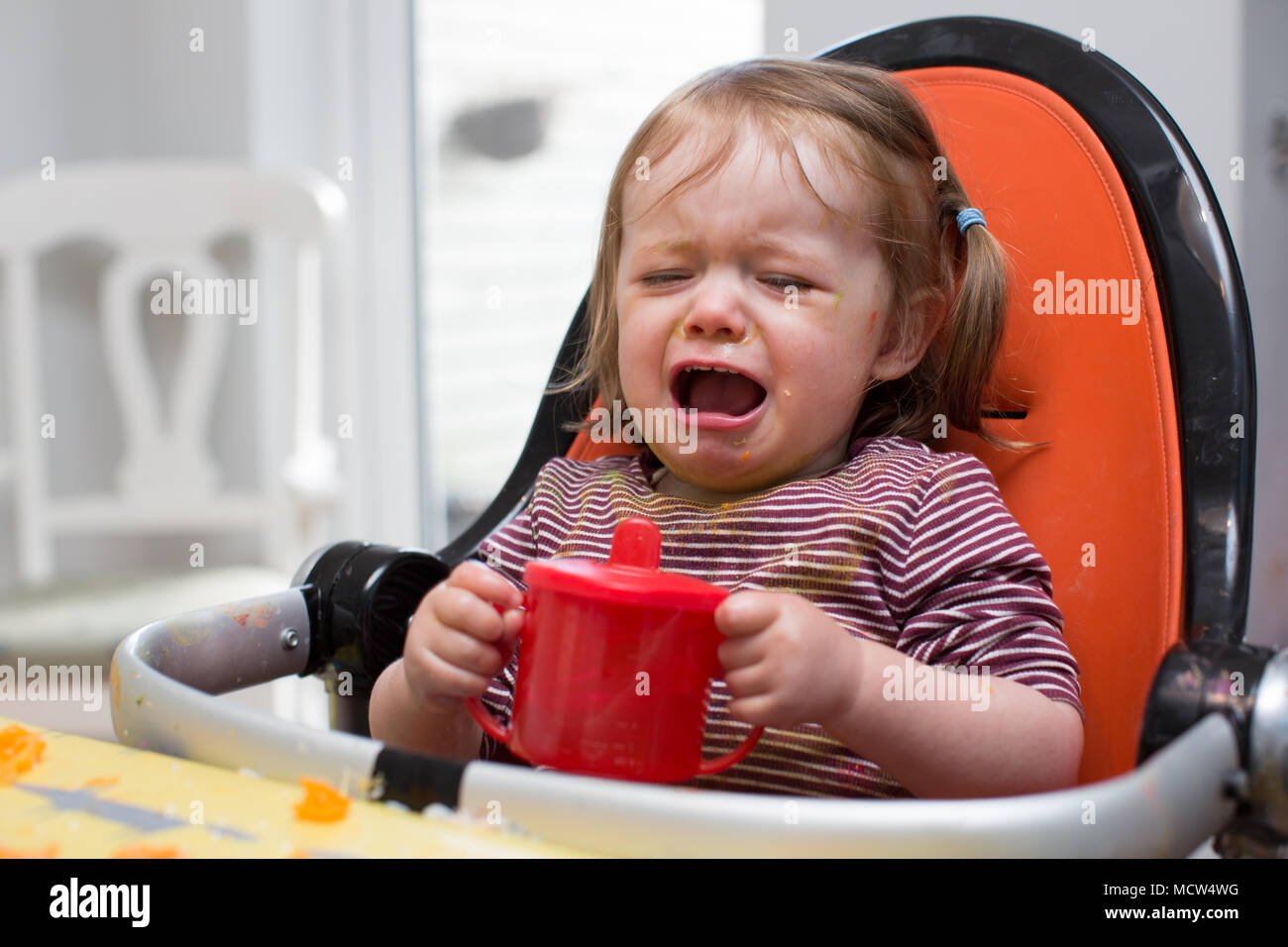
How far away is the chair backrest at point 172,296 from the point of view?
172 centimetres

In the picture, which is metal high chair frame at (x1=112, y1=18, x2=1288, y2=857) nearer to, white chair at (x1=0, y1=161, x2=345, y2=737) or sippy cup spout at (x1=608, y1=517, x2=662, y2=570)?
sippy cup spout at (x1=608, y1=517, x2=662, y2=570)

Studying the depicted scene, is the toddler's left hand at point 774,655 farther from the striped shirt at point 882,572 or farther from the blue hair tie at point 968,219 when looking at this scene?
the blue hair tie at point 968,219

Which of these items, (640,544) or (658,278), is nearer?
(640,544)

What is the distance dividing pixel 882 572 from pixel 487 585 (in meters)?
0.23

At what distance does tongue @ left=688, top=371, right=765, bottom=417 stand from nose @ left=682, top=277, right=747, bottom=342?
48mm

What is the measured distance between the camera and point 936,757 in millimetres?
556

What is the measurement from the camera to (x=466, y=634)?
1.84ft

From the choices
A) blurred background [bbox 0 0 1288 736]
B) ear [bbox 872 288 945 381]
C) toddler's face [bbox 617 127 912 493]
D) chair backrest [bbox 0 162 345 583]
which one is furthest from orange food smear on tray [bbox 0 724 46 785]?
chair backrest [bbox 0 162 345 583]

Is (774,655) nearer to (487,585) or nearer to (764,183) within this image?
(487,585)

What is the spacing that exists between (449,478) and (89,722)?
842 millimetres

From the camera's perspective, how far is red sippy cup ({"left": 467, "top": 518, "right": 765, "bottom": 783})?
0.48 meters

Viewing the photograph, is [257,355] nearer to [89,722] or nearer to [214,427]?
[214,427]

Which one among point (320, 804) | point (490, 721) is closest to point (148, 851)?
point (320, 804)

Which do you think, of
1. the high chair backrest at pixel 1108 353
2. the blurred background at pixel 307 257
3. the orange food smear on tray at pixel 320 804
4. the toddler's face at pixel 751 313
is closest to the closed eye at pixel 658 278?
the toddler's face at pixel 751 313
